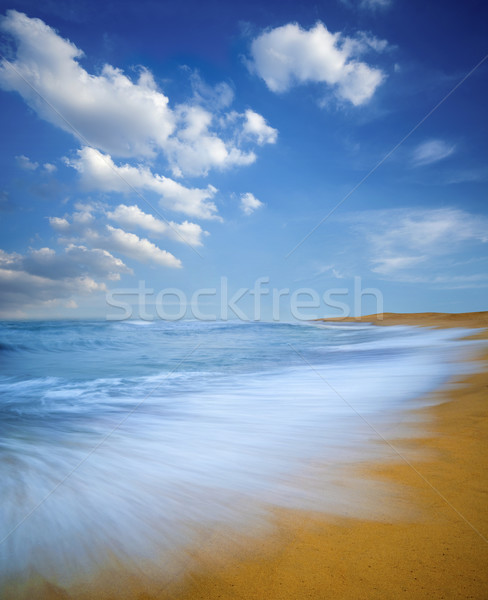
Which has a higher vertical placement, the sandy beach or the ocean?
the sandy beach

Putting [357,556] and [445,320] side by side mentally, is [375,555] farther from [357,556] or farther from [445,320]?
[445,320]

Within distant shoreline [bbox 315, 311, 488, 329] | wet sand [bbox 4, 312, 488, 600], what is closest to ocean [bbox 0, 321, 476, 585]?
wet sand [bbox 4, 312, 488, 600]

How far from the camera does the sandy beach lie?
1045 mm

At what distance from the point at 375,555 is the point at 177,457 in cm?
150

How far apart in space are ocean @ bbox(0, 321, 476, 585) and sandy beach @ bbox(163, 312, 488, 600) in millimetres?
139

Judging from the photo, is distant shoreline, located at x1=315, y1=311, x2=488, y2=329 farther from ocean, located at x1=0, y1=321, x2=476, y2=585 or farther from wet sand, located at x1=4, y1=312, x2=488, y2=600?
wet sand, located at x1=4, y1=312, x2=488, y2=600

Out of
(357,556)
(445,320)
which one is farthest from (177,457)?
(445,320)

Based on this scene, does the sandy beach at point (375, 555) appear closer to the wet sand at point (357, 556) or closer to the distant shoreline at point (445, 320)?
the wet sand at point (357, 556)

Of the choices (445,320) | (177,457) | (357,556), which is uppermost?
(445,320)

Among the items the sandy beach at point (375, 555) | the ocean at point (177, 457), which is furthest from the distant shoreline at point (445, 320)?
the sandy beach at point (375, 555)

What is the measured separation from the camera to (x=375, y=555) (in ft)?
3.80

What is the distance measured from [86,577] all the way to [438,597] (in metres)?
1.22

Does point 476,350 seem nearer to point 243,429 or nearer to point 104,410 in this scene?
point 243,429

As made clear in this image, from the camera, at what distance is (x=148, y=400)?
164 inches
